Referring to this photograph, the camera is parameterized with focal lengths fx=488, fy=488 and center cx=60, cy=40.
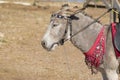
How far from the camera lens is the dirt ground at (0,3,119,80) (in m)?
11.2

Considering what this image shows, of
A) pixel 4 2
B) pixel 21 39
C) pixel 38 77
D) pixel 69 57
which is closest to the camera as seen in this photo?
pixel 38 77

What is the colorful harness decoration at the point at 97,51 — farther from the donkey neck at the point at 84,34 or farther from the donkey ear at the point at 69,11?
the donkey ear at the point at 69,11

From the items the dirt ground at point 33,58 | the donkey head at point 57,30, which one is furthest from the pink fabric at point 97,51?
the dirt ground at point 33,58

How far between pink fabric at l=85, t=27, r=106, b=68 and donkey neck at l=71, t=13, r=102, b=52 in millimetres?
71

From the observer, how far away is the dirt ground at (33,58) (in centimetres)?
1123

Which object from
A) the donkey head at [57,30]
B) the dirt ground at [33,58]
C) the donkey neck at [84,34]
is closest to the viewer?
the donkey head at [57,30]

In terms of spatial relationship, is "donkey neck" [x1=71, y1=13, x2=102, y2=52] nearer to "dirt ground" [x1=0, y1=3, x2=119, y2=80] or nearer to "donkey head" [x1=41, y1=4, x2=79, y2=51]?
"donkey head" [x1=41, y1=4, x2=79, y2=51]

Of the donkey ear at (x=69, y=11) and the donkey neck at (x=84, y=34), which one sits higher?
the donkey ear at (x=69, y=11)

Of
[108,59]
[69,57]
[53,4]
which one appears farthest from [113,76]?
[53,4]

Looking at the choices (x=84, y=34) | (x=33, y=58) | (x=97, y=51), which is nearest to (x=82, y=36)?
(x=84, y=34)

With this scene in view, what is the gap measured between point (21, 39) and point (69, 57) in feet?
9.80

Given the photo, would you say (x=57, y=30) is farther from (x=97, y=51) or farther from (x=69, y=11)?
(x=97, y=51)

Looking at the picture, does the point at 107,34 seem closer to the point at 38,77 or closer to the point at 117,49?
the point at 117,49

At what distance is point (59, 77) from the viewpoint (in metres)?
11.2
